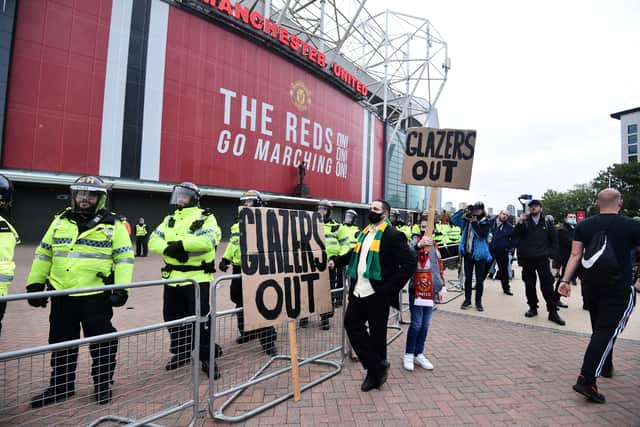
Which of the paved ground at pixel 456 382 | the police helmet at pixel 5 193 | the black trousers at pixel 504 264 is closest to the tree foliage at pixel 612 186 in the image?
the black trousers at pixel 504 264

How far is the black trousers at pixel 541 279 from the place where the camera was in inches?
237

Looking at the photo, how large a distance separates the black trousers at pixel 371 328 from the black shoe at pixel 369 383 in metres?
0.08

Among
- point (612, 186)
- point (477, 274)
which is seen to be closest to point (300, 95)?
point (477, 274)

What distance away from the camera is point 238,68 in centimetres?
2458

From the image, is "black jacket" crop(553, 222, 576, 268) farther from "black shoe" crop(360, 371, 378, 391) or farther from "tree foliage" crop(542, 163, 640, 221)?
"tree foliage" crop(542, 163, 640, 221)

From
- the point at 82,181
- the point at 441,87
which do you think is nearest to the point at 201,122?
the point at 82,181

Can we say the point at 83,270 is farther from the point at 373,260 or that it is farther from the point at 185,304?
the point at 373,260

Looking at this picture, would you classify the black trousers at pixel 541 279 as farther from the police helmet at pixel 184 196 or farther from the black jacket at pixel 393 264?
the police helmet at pixel 184 196

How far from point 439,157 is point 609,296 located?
87.9 inches

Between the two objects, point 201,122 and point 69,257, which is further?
point 201,122

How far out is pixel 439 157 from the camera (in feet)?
14.2

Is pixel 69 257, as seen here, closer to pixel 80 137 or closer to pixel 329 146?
pixel 80 137

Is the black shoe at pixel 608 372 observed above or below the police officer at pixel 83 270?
below

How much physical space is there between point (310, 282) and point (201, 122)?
70.1 ft
